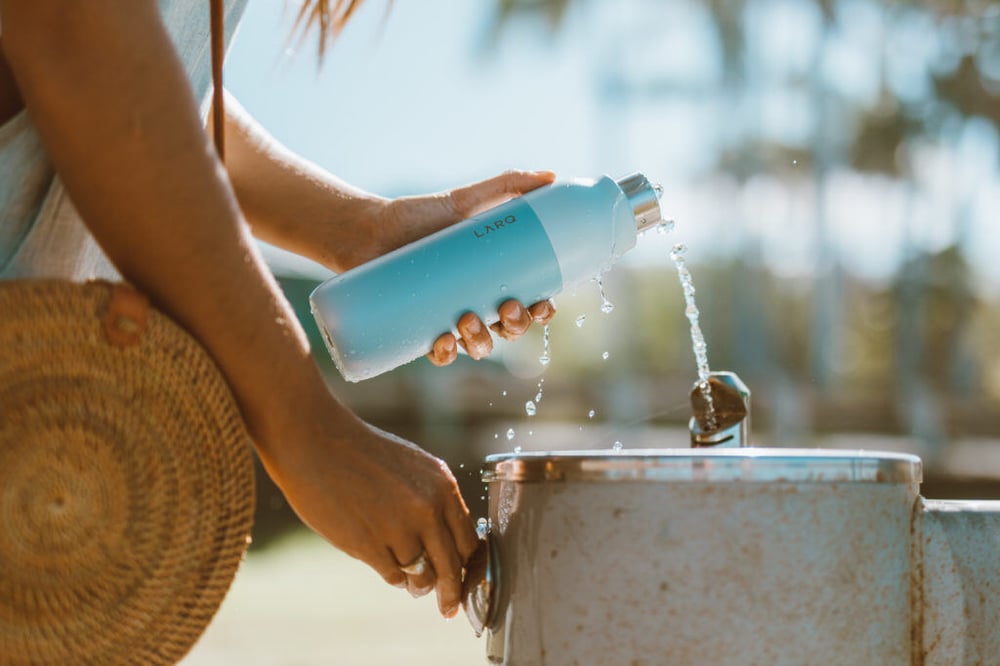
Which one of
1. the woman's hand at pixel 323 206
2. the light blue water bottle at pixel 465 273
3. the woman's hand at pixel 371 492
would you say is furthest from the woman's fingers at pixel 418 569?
the woman's hand at pixel 323 206

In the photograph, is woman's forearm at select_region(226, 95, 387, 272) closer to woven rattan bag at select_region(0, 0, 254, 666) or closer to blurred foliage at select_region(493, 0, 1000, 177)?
woven rattan bag at select_region(0, 0, 254, 666)

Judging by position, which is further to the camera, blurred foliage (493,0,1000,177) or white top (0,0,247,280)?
blurred foliage (493,0,1000,177)

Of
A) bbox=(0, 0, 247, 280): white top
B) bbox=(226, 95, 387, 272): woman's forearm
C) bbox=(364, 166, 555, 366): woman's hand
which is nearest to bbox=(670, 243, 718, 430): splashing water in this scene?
bbox=(364, 166, 555, 366): woman's hand

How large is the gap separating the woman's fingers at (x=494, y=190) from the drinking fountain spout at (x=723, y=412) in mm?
356

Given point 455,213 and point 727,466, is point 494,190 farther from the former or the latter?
point 727,466

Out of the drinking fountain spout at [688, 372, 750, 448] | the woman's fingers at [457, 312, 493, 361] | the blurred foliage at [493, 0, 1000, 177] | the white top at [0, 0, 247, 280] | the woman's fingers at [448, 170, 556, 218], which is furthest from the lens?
the blurred foliage at [493, 0, 1000, 177]

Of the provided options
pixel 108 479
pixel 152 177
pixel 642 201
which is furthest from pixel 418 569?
pixel 642 201

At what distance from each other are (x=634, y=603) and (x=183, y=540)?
0.37 meters

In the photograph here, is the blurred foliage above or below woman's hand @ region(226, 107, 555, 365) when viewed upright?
below

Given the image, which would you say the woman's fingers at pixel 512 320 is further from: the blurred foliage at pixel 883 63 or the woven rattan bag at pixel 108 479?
the blurred foliage at pixel 883 63

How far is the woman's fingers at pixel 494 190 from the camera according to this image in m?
1.41

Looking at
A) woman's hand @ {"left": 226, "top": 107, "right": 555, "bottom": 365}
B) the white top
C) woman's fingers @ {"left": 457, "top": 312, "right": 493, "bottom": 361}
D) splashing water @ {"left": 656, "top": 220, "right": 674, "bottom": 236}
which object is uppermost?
the white top

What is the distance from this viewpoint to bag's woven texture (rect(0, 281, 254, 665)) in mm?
865

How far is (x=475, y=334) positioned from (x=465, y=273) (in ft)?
0.23
